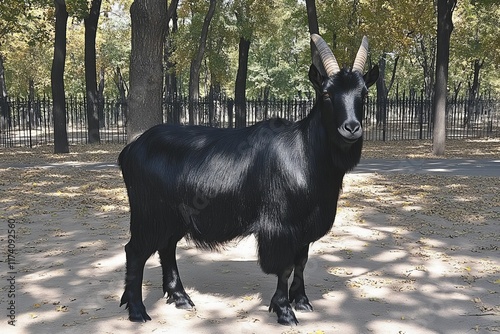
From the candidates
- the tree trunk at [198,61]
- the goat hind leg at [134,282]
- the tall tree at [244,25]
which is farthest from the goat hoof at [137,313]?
the tall tree at [244,25]

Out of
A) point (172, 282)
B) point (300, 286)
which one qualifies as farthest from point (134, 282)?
point (300, 286)

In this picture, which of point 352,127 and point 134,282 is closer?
point 352,127

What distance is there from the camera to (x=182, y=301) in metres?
5.46

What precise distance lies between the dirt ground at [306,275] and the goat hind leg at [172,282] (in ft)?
0.39

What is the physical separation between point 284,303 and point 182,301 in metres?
1.04

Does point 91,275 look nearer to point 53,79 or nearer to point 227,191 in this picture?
point 227,191

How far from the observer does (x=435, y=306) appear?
18.0 ft

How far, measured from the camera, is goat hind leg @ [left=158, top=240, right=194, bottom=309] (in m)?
5.47

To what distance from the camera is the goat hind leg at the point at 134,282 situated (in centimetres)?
516

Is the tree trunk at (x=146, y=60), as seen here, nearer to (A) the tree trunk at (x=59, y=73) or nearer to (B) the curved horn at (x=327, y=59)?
(B) the curved horn at (x=327, y=59)

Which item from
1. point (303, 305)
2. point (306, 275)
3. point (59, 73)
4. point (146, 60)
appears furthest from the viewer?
point (59, 73)

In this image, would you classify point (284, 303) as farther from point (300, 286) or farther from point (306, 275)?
point (306, 275)

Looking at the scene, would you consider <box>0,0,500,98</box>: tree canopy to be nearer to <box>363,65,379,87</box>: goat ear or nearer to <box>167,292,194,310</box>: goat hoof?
<box>167,292,194,310</box>: goat hoof

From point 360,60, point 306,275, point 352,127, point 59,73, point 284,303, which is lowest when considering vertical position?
point 306,275
